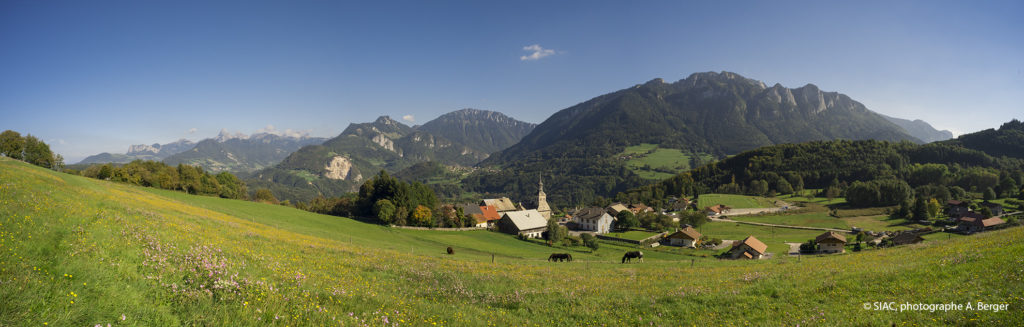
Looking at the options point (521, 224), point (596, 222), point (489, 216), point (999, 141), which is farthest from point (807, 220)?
point (999, 141)

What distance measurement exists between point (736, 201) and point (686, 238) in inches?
2752

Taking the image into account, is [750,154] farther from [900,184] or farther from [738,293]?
[738,293]

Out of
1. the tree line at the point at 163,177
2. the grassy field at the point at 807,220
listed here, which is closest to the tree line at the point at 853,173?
the grassy field at the point at 807,220

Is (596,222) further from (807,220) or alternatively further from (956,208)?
(956,208)

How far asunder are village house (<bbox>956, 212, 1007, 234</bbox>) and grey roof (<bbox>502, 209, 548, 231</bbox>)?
7664 centimetres

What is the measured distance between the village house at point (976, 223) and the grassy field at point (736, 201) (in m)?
45.1

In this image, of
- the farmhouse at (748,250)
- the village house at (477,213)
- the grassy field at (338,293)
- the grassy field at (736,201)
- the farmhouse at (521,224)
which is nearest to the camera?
the grassy field at (338,293)

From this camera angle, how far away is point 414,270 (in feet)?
51.4

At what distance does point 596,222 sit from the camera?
289 ft

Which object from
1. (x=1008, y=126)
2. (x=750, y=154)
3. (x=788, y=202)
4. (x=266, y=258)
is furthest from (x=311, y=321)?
Result: (x=1008, y=126)

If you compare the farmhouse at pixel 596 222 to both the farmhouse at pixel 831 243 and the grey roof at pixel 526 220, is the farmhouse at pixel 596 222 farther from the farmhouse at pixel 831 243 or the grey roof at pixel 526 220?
the farmhouse at pixel 831 243

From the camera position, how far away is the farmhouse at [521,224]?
75.8m

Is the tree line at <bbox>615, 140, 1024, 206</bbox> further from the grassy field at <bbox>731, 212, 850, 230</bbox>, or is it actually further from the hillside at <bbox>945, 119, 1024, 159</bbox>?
the grassy field at <bbox>731, 212, 850, 230</bbox>

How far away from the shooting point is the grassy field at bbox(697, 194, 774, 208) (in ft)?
Result: 373
